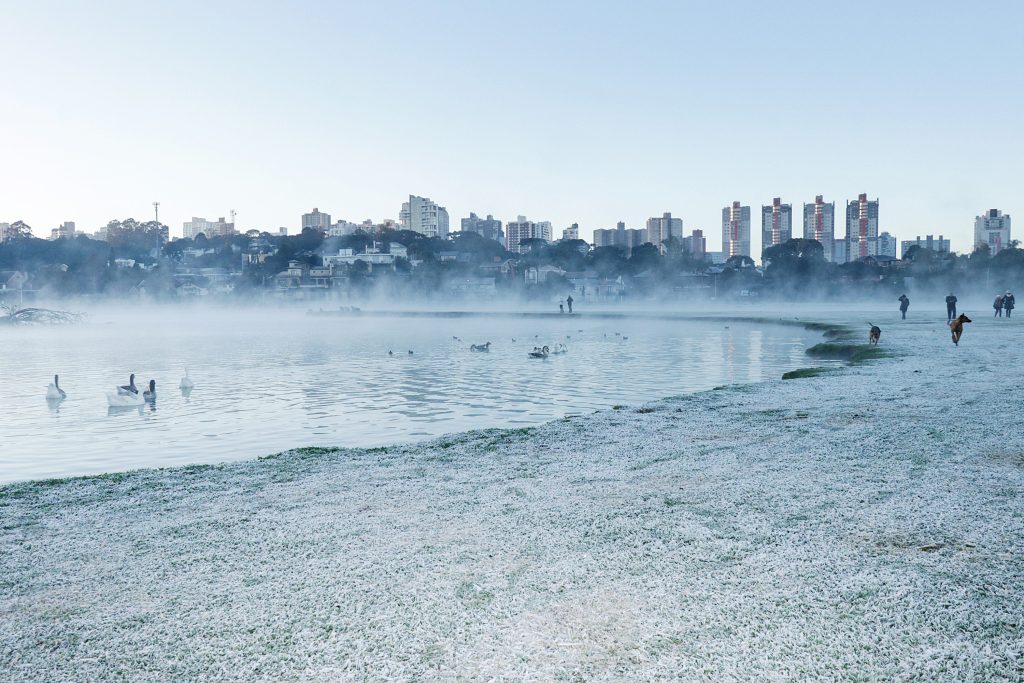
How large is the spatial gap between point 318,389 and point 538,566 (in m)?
21.2

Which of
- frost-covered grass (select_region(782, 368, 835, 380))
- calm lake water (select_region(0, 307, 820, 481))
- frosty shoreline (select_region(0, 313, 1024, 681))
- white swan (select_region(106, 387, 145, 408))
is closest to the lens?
frosty shoreline (select_region(0, 313, 1024, 681))

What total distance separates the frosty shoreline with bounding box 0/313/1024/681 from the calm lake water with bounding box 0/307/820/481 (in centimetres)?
599

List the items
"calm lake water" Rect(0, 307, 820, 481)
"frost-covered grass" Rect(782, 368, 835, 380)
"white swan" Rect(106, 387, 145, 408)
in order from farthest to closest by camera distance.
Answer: "frost-covered grass" Rect(782, 368, 835, 380)
"white swan" Rect(106, 387, 145, 408)
"calm lake water" Rect(0, 307, 820, 481)

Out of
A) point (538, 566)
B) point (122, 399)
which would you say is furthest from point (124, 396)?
point (538, 566)

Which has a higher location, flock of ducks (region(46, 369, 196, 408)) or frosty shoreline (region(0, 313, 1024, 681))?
frosty shoreline (region(0, 313, 1024, 681))

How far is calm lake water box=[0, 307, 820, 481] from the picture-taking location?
1675cm

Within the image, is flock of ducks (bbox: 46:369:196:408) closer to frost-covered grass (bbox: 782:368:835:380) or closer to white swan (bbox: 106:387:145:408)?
white swan (bbox: 106:387:145:408)

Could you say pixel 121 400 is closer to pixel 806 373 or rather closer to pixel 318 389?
pixel 318 389

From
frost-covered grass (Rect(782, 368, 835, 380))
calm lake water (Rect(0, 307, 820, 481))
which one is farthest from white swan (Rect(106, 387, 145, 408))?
frost-covered grass (Rect(782, 368, 835, 380))

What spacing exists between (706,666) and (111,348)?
52.7 metres

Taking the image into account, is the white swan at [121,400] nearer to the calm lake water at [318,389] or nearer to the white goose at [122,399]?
the white goose at [122,399]

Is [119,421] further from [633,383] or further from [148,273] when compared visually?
[148,273]

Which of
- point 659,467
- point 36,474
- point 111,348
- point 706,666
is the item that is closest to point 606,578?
point 706,666

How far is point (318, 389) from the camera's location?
26578 millimetres
